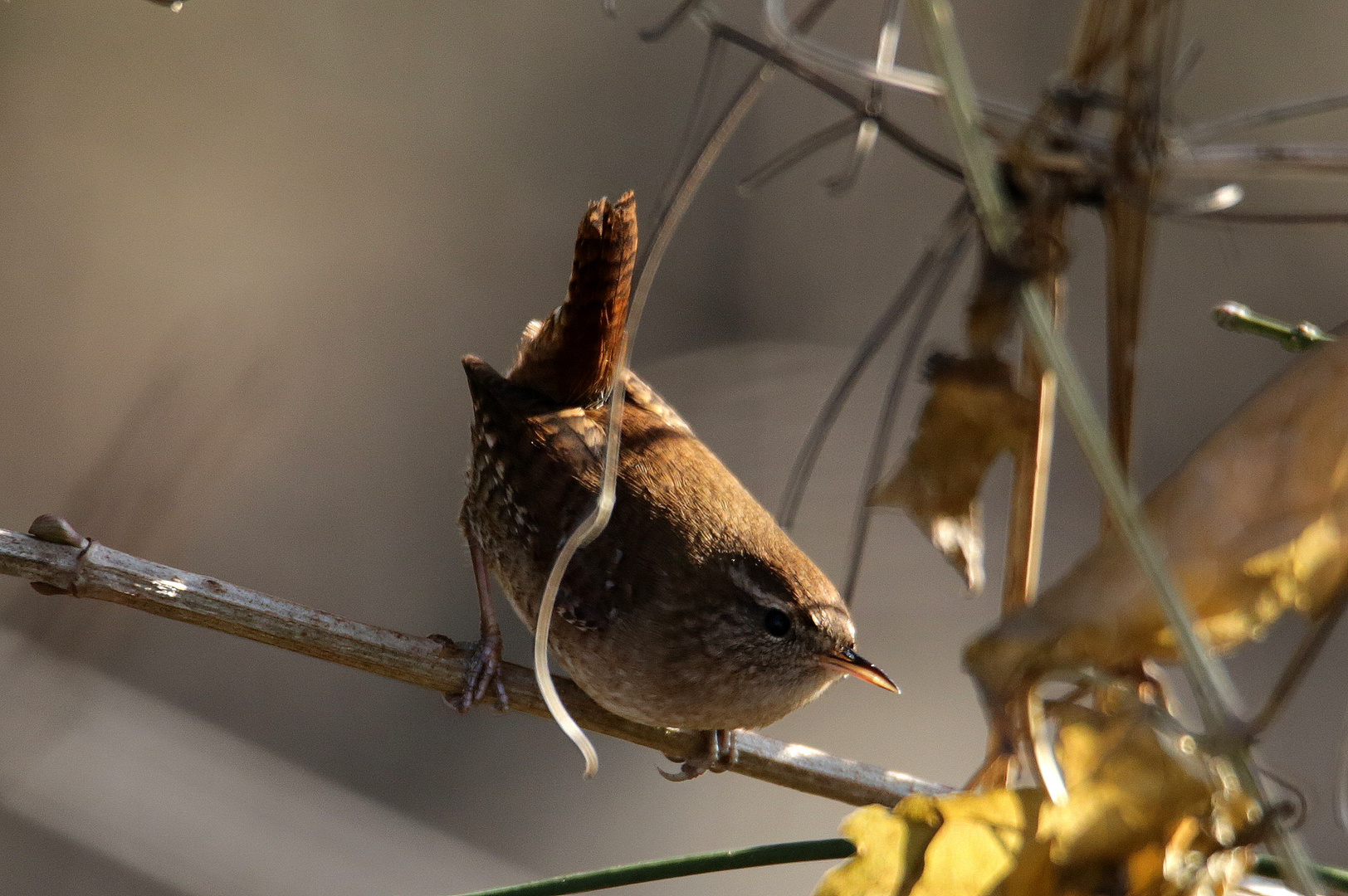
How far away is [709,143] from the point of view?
125 cm

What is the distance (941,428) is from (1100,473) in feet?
1.84

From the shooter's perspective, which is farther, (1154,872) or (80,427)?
(80,427)

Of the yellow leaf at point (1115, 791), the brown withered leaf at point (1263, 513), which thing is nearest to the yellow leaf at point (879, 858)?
the yellow leaf at point (1115, 791)

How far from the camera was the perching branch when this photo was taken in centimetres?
162


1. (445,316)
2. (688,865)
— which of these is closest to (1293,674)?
(688,865)

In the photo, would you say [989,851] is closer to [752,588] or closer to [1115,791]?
[1115,791]

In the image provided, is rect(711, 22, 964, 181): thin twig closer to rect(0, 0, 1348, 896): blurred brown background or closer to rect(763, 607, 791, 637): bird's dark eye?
rect(763, 607, 791, 637): bird's dark eye

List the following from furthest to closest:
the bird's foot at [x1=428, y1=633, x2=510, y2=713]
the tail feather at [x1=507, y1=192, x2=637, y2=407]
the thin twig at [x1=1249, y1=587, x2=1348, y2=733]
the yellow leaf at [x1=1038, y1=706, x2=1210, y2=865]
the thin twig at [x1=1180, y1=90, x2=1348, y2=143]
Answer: the tail feather at [x1=507, y1=192, x2=637, y2=407] → the bird's foot at [x1=428, y1=633, x2=510, y2=713] → the thin twig at [x1=1180, y1=90, x2=1348, y2=143] → the yellow leaf at [x1=1038, y1=706, x2=1210, y2=865] → the thin twig at [x1=1249, y1=587, x2=1348, y2=733]

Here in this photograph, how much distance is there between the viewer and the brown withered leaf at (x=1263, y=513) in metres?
0.90

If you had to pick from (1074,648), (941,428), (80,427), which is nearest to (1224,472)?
(1074,648)

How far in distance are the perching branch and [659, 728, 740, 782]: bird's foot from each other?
0.05 m

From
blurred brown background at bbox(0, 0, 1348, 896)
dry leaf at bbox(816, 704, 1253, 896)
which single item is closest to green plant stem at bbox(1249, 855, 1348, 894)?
dry leaf at bbox(816, 704, 1253, 896)

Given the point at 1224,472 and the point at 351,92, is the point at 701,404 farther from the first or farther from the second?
the point at 1224,472

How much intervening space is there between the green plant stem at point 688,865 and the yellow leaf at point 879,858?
0.77 ft
